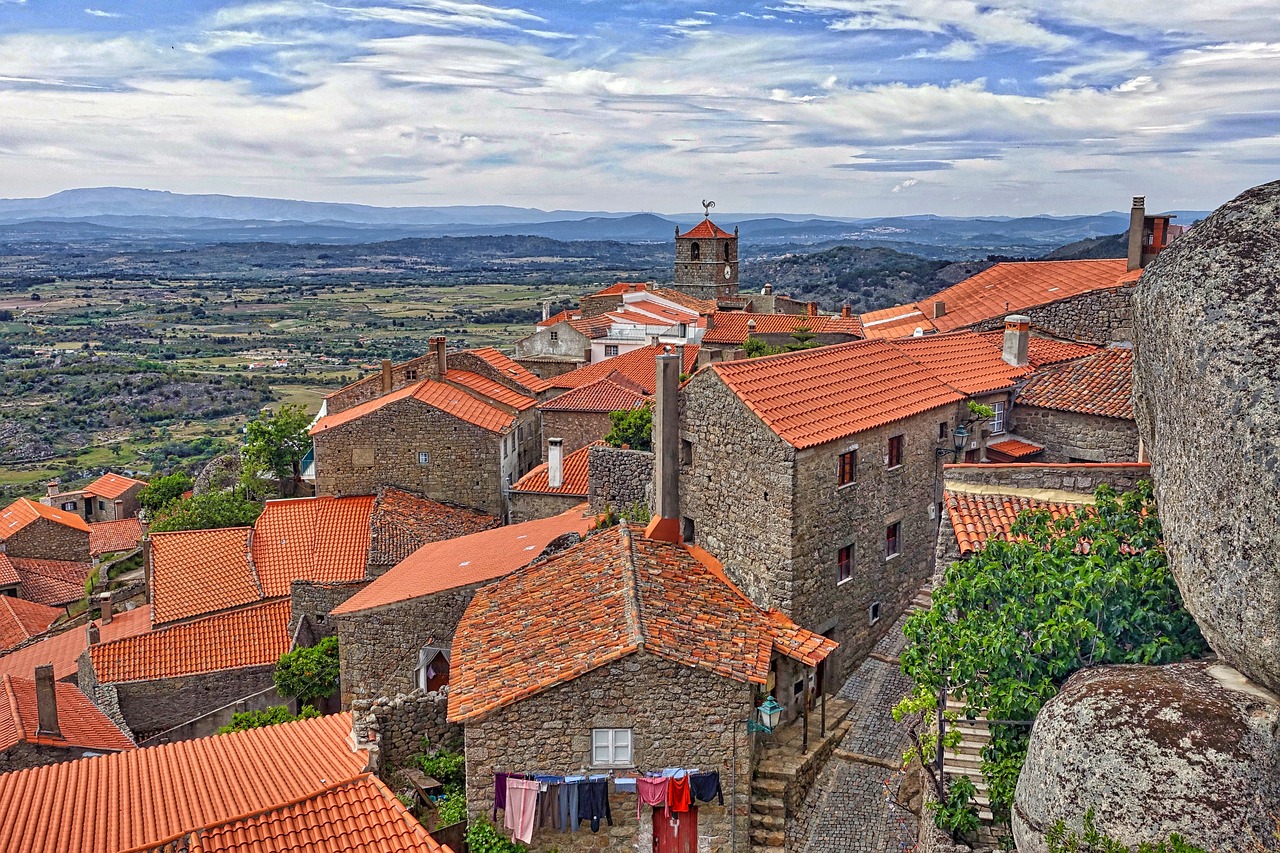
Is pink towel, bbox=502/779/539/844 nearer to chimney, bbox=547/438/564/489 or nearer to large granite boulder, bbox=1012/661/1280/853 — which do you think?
large granite boulder, bbox=1012/661/1280/853

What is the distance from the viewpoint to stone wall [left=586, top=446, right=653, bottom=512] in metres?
24.4

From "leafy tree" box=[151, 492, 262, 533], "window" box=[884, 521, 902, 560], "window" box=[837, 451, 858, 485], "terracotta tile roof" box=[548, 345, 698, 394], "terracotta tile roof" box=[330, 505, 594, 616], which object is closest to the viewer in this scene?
"window" box=[837, 451, 858, 485]

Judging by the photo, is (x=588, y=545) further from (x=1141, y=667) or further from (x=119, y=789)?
(x=1141, y=667)

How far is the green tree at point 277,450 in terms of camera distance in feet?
150

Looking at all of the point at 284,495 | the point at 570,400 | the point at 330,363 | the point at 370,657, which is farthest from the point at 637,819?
the point at 330,363

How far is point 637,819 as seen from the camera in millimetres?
14805

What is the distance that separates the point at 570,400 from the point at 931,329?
13.9m

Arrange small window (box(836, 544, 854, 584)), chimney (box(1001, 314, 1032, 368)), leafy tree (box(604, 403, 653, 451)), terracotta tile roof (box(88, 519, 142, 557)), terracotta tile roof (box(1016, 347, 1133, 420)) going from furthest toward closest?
1. terracotta tile roof (box(88, 519, 142, 557))
2. leafy tree (box(604, 403, 653, 451))
3. chimney (box(1001, 314, 1032, 368))
4. terracotta tile roof (box(1016, 347, 1133, 420))
5. small window (box(836, 544, 854, 584))

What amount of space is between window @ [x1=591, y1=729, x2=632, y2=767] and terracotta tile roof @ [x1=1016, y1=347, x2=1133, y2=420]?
49.1 ft

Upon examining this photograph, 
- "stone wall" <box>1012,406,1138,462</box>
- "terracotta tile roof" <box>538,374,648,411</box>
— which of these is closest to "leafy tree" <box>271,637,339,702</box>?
"terracotta tile roof" <box>538,374,648,411</box>

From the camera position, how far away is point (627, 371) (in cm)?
4853

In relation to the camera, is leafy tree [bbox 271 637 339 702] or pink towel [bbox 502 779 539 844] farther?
leafy tree [bbox 271 637 339 702]

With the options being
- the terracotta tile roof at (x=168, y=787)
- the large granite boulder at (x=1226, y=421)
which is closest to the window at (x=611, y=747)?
the terracotta tile roof at (x=168, y=787)

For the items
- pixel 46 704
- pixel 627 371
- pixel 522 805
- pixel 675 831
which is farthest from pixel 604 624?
pixel 627 371
